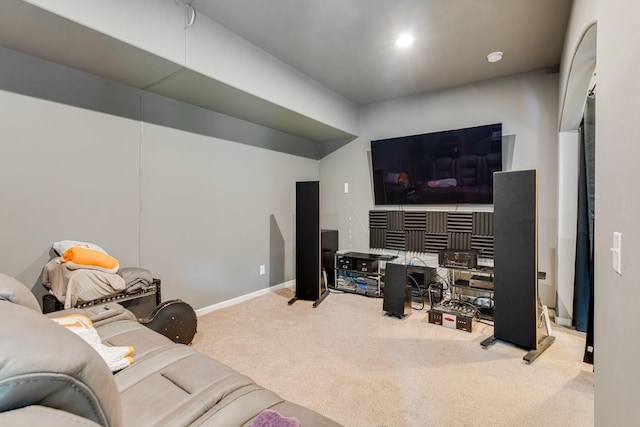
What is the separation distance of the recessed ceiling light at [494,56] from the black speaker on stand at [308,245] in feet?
6.95

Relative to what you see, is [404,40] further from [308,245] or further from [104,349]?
[104,349]

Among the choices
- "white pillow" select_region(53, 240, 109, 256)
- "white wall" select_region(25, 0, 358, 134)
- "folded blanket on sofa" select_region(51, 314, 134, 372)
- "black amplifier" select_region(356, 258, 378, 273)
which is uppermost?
"white wall" select_region(25, 0, 358, 134)

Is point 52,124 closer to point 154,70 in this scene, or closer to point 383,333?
point 154,70

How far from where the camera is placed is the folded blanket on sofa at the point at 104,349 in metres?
1.23

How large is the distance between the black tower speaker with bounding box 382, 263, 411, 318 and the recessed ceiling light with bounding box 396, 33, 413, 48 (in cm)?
213

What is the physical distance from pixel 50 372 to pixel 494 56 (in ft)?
12.0

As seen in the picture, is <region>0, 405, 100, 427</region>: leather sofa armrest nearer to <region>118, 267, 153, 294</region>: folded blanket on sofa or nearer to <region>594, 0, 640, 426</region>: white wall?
<region>594, 0, 640, 426</region>: white wall

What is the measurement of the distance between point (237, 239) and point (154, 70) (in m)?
1.93

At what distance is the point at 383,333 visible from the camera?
9.12 feet

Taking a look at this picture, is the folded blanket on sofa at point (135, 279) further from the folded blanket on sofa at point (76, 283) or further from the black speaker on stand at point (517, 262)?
the black speaker on stand at point (517, 262)

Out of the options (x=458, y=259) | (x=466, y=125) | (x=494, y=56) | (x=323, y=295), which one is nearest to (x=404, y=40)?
(x=494, y=56)

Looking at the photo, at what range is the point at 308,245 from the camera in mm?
3734

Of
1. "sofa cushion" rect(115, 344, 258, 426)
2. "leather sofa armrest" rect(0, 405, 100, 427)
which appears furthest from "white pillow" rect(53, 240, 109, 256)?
"leather sofa armrest" rect(0, 405, 100, 427)

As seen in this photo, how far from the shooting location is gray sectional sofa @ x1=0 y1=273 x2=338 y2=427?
457 mm
